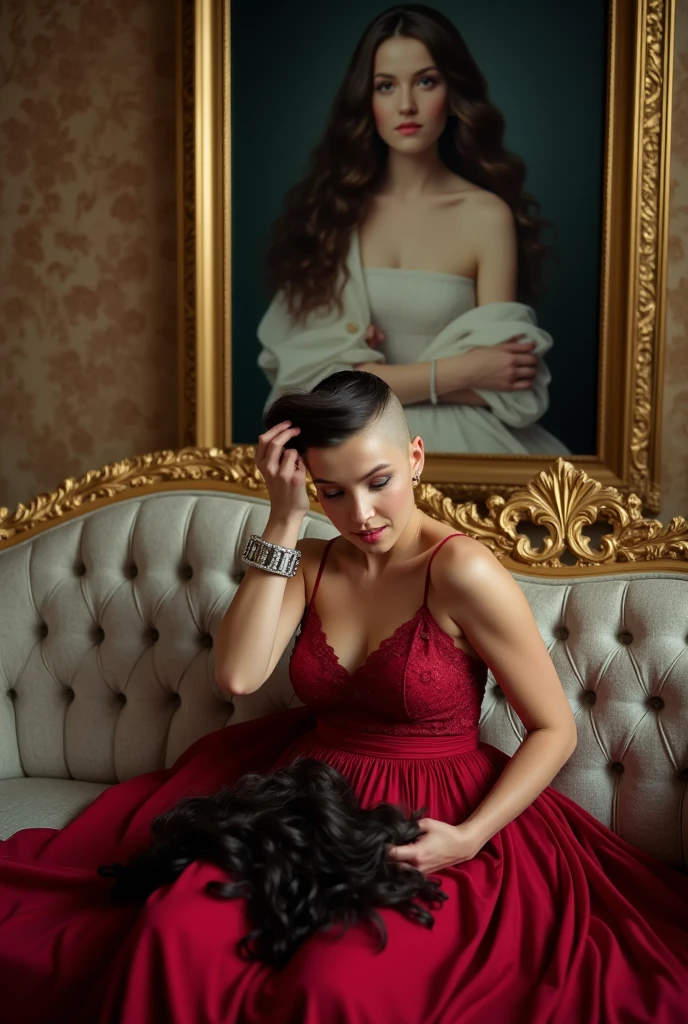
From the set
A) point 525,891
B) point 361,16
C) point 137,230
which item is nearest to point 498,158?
point 361,16

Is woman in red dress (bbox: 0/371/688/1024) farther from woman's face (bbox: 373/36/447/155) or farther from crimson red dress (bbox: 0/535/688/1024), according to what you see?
woman's face (bbox: 373/36/447/155)

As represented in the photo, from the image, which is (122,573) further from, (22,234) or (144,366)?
(22,234)

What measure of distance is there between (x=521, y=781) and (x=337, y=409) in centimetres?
72

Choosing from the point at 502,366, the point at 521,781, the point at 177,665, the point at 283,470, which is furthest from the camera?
the point at 502,366

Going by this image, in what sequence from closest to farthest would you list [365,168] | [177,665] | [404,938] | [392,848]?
[404,938] → [392,848] → [177,665] → [365,168]

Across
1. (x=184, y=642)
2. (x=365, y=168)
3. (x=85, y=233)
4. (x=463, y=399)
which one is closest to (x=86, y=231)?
(x=85, y=233)

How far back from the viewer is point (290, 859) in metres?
1.44

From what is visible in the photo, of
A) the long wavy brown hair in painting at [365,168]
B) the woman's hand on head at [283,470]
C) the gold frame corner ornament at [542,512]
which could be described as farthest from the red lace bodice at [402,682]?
the long wavy brown hair in painting at [365,168]

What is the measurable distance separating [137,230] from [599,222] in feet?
4.50

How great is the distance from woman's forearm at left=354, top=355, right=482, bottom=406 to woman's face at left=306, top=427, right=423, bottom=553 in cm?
91

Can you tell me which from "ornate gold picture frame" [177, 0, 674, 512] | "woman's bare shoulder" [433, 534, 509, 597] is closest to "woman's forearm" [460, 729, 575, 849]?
"woman's bare shoulder" [433, 534, 509, 597]

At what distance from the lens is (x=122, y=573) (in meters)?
2.42

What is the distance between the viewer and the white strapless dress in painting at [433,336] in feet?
8.45

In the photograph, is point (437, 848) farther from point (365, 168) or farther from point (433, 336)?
point (365, 168)
